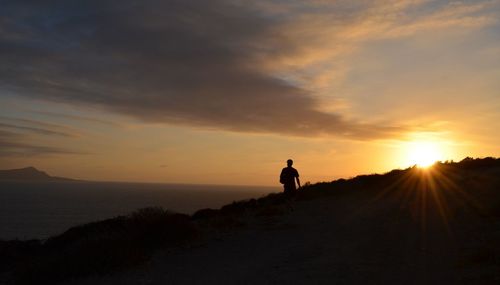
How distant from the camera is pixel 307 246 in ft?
44.3

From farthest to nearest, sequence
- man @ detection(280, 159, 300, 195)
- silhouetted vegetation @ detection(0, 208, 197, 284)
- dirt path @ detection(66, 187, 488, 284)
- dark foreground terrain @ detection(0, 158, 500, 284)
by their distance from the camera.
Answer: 1. man @ detection(280, 159, 300, 195)
2. silhouetted vegetation @ detection(0, 208, 197, 284)
3. dark foreground terrain @ detection(0, 158, 500, 284)
4. dirt path @ detection(66, 187, 488, 284)

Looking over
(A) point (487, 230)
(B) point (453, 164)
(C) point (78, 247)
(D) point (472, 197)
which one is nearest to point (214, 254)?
(C) point (78, 247)

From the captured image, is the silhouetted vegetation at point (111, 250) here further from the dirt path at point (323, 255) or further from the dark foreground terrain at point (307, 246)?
the dirt path at point (323, 255)

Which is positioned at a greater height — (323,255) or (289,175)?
(289,175)

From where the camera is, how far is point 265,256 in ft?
41.9

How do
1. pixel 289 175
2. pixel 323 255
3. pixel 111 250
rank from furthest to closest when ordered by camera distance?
1. pixel 289 175
2. pixel 111 250
3. pixel 323 255

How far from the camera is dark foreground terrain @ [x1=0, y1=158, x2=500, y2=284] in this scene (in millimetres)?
10828

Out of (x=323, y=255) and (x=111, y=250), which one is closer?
(x=323, y=255)

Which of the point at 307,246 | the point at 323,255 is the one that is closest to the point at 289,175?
the point at 307,246

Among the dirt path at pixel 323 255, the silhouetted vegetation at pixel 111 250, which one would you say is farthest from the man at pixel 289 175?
the silhouetted vegetation at pixel 111 250

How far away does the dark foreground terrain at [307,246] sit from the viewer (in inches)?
426

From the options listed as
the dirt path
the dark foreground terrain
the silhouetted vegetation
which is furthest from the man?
the silhouetted vegetation

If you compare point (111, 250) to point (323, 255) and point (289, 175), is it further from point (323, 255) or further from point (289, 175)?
point (289, 175)

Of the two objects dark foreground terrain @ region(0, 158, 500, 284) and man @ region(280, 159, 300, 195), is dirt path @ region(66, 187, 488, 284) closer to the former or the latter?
dark foreground terrain @ region(0, 158, 500, 284)
